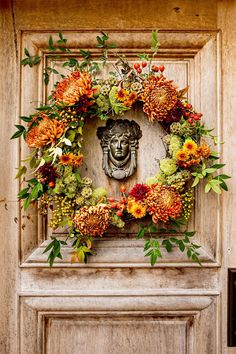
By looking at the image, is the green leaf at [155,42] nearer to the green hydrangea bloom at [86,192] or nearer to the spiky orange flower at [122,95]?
the spiky orange flower at [122,95]

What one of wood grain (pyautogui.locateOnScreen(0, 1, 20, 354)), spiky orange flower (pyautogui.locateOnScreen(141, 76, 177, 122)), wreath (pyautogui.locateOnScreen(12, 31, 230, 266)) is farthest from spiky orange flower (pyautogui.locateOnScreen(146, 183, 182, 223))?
wood grain (pyautogui.locateOnScreen(0, 1, 20, 354))

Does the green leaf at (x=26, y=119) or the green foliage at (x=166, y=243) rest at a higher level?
the green leaf at (x=26, y=119)

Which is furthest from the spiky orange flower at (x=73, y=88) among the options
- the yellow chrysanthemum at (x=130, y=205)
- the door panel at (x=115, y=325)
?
the door panel at (x=115, y=325)

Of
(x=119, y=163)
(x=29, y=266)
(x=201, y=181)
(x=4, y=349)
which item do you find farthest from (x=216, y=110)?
(x=4, y=349)

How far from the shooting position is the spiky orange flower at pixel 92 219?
48.0 inches

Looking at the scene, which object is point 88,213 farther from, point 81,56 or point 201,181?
point 81,56

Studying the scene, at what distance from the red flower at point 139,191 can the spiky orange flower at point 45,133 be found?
270 millimetres

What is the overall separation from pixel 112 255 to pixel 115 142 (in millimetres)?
354

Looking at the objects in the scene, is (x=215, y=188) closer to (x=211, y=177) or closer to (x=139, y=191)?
(x=211, y=177)

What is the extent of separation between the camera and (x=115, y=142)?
1.32 meters

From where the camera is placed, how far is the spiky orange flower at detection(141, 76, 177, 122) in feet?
4.07

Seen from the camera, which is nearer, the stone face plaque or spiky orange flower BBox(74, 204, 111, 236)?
spiky orange flower BBox(74, 204, 111, 236)

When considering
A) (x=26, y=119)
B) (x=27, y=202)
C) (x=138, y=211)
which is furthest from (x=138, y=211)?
(x=26, y=119)

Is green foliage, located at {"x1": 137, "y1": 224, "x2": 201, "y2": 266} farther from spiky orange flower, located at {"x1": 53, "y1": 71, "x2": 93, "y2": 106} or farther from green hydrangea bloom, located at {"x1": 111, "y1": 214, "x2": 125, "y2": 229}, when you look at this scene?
spiky orange flower, located at {"x1": 53, "y1": 71, "x2": 93, "y2": 106}
